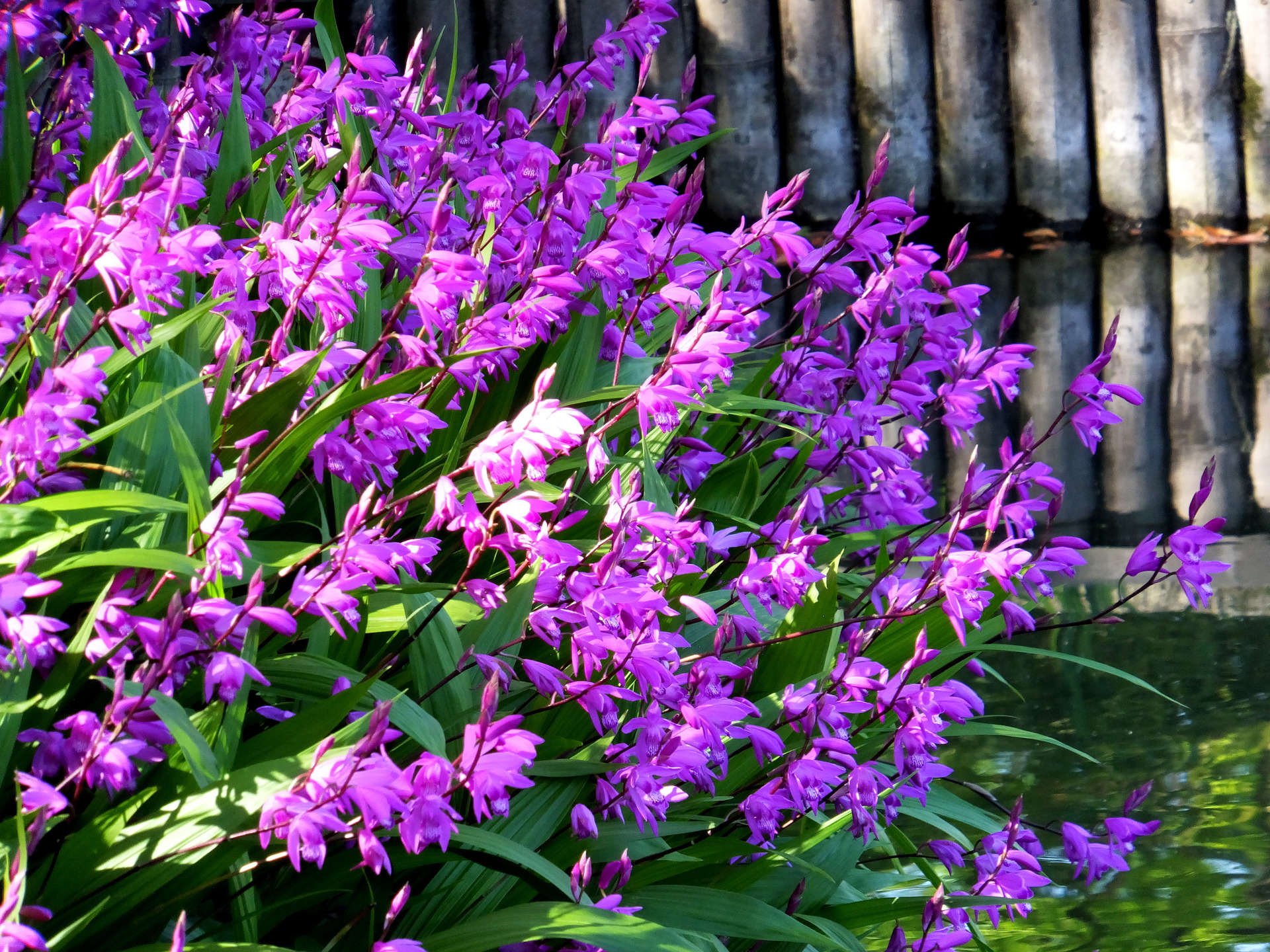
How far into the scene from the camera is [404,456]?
149 cm

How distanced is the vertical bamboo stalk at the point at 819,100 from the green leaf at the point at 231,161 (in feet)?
17.4

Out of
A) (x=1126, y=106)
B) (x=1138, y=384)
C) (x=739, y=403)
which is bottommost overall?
(x=1138, y=384)

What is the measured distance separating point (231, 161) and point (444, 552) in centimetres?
54

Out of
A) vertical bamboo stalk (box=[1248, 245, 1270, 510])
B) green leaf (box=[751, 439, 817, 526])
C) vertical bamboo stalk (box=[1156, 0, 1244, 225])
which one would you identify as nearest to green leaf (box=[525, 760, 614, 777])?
green leaf (box=[751, 439, 817, 526])

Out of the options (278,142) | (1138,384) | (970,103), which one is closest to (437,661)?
(278,142)

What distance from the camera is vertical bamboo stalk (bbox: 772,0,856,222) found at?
21.5 ft

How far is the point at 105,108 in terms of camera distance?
1.43 meters

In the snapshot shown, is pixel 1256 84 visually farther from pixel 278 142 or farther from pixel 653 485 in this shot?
pixel 653 485

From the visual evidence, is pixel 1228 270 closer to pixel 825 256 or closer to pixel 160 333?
pixel 825 256

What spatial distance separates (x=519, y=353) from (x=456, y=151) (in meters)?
0.31

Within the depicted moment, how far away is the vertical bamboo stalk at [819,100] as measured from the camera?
6.57 meters

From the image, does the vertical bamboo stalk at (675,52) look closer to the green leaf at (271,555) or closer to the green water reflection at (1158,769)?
the green water reflection at (1158,769)

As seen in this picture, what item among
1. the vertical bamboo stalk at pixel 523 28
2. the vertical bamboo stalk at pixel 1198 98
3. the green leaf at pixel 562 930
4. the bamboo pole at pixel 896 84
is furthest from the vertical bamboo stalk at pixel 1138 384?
the vertical bamboo stalk at pixel 523 28

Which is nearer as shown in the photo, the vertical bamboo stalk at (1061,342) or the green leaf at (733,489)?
the green leaf at (733,489)
